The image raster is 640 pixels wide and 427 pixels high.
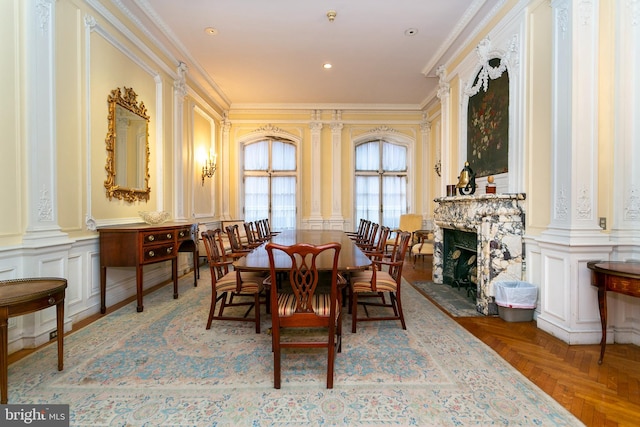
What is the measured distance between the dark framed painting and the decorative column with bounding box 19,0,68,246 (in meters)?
4.67

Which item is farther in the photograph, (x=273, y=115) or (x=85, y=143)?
(x=273, y=115)

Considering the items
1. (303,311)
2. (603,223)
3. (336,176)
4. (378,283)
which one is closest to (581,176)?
(603,223)

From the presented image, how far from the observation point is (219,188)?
7.75 m

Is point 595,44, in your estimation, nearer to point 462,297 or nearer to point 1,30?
point 462,297

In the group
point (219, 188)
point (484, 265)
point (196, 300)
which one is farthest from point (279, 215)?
point (484, 265)

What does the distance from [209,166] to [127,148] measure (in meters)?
2.98

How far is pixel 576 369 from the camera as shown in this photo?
2303mm

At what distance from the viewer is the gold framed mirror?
3.71 m

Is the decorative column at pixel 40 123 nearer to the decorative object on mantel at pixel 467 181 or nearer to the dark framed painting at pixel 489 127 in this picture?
the decorative object on mantel at pixel 467 181

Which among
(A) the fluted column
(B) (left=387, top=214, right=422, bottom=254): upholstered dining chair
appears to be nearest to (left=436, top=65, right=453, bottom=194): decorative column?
(B) (left=387, top=214, right=422, bottom=254): upholstered dining chair

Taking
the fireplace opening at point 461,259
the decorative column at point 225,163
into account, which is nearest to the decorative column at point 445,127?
the fireplace opening at point 461,259

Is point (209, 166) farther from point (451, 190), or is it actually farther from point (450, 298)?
point (450, 298)

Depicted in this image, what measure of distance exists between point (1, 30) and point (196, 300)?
10.1 ft

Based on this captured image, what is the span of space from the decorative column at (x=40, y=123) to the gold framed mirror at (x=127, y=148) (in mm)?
852
